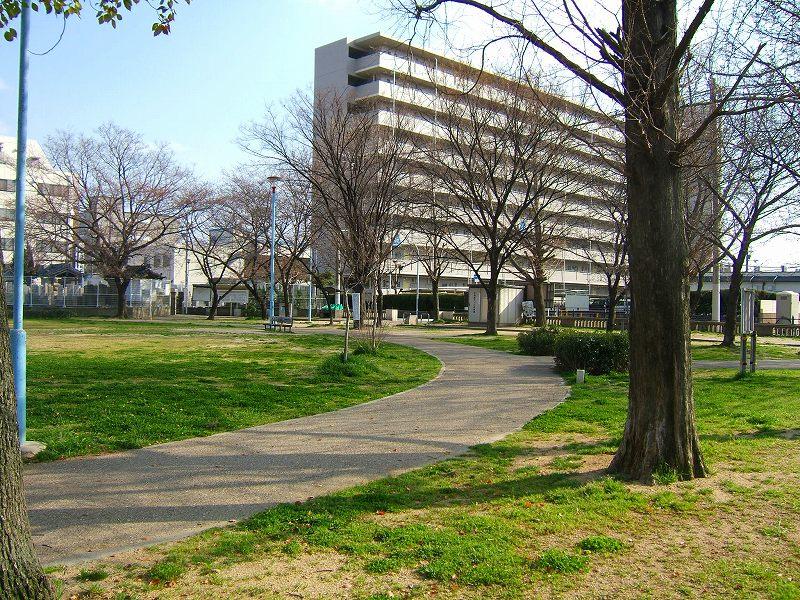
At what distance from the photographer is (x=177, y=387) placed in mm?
11656

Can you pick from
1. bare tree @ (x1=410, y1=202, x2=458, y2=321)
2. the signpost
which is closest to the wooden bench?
bare tree @ (x1=410, y1=202, x2=458, y2=321)

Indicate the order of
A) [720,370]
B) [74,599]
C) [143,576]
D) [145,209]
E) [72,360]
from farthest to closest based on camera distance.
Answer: [145,209] → [720,370] → [72,360] → [143,576] → [74,599]

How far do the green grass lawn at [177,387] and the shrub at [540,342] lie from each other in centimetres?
326

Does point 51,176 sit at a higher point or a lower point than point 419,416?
higher

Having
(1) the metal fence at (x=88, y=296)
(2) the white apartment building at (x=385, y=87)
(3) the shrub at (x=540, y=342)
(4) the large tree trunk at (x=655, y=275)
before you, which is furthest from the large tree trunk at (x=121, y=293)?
(4) the large tree trunk at (x=655, y=275)

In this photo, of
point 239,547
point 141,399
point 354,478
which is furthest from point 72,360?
point 239,547

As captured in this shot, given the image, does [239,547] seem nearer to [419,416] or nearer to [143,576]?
[143,576]

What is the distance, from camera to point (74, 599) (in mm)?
3684

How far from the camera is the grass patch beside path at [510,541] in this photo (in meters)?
3.93

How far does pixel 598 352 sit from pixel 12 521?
1414cm

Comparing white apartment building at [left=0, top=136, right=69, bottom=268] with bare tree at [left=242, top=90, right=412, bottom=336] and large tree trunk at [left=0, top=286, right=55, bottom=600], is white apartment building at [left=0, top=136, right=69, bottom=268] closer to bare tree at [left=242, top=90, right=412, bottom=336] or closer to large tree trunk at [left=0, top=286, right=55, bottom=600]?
bare tree at [left=242, top=90, right=412, bottom=336]

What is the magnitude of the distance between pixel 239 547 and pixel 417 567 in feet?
3.99

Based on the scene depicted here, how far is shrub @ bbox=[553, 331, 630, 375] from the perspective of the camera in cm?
1573

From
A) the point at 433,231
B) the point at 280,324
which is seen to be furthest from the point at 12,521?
the point at 433,231
